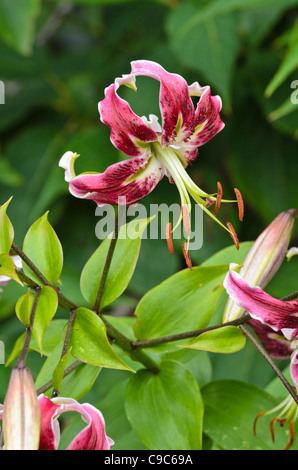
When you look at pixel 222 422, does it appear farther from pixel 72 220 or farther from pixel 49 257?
pixel 72 220

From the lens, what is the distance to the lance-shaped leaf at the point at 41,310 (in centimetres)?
49

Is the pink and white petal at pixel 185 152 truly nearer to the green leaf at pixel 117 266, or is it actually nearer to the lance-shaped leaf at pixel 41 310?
the green leaf at pixel 117 266

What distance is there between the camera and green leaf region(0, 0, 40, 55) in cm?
114

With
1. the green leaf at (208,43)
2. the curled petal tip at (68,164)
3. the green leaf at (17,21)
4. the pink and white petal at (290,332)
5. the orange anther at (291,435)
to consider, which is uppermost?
the green leaf at (17,21)

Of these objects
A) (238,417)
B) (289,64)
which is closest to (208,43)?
(289,64)

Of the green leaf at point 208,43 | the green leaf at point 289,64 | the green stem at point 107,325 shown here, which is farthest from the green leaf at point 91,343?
the green leaf at point 208,43

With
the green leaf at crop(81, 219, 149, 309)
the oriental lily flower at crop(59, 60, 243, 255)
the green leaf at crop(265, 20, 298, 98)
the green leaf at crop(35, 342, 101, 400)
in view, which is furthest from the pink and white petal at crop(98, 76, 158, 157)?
the green leaf at crop(265, 20, 298, 98)

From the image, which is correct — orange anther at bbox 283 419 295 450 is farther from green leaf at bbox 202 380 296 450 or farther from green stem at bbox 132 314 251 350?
green stem at bbox 132 314 251 350

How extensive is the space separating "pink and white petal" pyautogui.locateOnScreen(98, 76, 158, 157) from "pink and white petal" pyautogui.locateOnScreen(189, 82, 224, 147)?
47 mm

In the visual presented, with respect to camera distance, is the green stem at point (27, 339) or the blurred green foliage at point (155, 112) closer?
the green stem at point (27, 339)

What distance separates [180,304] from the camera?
2.08 feet

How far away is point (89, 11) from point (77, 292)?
1.07 meters

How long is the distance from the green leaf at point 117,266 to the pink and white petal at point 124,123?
0.10 meters

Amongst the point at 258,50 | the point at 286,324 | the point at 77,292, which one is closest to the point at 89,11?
the point at 258,50
